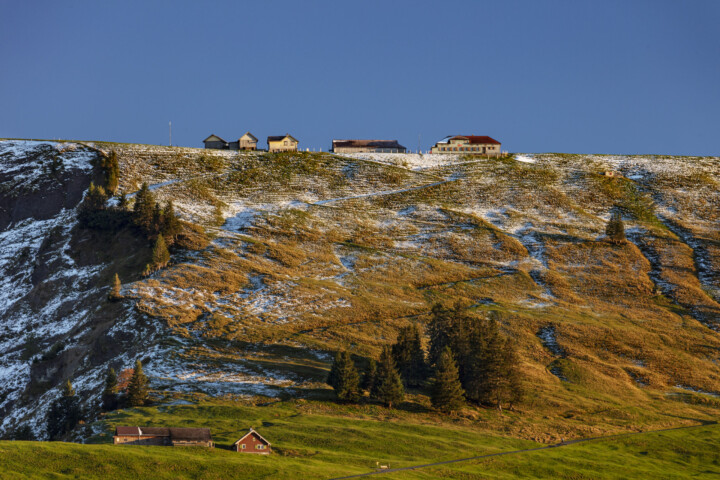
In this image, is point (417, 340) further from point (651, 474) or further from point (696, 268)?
point (696, 268)

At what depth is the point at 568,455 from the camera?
231 feet

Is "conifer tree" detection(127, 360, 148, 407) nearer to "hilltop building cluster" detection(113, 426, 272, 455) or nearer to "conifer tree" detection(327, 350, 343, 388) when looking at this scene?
"hilltop building cluster" detection(113, 426, 272, 455)

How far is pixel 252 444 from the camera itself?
212 feet

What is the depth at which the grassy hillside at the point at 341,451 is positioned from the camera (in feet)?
195

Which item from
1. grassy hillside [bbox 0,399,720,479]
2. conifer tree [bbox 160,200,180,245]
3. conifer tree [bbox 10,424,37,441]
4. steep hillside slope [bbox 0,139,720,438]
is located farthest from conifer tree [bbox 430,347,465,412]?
conifer tree [bbox 160,200,180,245]

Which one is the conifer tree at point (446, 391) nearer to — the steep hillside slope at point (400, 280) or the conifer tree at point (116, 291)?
the steep hillside slope at point (400, 280)

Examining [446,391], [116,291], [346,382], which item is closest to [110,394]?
[346,382]

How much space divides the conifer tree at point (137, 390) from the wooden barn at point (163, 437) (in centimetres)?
1130

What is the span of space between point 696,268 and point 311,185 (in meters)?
90.7

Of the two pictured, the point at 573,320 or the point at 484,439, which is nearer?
the point at 484,439

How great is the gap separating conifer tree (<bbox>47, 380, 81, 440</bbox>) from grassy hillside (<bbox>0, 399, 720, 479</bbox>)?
7.69 m

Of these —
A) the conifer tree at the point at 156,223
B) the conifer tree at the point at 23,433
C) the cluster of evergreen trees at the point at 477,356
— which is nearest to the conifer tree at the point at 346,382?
the cluster of evergreen trees at the point at 477,356

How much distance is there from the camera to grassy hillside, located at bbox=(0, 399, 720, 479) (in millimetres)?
59375

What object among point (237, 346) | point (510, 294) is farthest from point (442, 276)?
point (237, 346)
